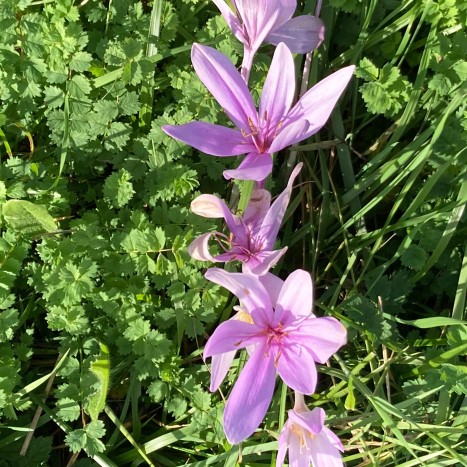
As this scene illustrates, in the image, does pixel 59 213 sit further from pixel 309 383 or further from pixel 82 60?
pixel 309 383

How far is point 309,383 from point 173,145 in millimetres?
639

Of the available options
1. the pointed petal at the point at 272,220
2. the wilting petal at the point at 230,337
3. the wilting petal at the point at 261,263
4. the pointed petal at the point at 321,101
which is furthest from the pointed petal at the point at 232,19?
the wilting petal at the point at 230,337

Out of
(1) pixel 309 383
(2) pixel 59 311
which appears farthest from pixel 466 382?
(2) pixel 59 311

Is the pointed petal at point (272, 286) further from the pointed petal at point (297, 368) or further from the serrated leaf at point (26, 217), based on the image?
the serrated leaf at point (26, 217)

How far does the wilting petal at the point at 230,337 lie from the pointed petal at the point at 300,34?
21.6 inches

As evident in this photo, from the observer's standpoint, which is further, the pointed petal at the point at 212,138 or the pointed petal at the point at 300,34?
the pointed petal at the point at 300,34

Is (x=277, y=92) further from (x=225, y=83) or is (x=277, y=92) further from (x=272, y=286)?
(x=272, y=286)

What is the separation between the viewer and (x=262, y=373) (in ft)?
3.46

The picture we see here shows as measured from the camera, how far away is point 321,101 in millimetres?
1080

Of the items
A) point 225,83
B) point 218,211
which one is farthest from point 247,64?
point 218,211

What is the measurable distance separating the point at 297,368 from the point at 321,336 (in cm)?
7

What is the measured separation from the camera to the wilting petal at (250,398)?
1.03 metres

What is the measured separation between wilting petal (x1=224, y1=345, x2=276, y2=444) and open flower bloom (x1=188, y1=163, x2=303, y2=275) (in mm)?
168

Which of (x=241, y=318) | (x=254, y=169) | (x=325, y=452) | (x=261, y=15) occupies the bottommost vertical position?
(x=325, y=452)
